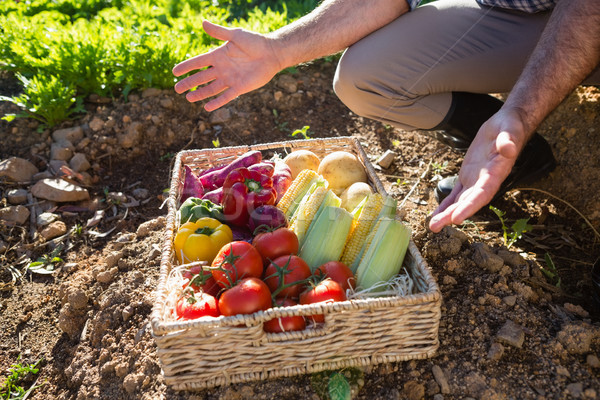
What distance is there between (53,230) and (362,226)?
2.08 metres

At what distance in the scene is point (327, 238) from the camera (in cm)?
217

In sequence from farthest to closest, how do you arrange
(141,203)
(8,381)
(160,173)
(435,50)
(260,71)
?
(160,173) → (141,203) → (435,50) → (260,71) → (8,381)

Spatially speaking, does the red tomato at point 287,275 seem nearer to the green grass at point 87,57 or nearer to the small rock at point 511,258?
the small rock at point 511,258

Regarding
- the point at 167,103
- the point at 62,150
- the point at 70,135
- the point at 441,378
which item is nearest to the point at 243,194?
the point at 441,378

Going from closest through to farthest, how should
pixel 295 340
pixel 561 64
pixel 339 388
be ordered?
pixel 295 340 < pixel 339 388 < pixel 561 64

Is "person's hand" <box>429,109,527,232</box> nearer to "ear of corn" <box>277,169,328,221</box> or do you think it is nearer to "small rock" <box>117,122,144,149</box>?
"ear of corn" <box>277,169,328,221</box>

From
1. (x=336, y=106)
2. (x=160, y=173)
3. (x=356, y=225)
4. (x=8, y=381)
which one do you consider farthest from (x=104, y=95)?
(x=356, y=225)

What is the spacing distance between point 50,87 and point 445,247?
9.91 ft

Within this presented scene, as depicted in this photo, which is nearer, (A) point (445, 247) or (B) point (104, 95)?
(A) point (445, 247)

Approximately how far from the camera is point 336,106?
161 inches

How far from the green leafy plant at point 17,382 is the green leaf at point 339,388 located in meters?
1.44

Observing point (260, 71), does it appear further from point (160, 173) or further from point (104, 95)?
point (104, 95)

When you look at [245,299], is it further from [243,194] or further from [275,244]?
[243,194]

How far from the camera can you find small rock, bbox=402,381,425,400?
1893mm
